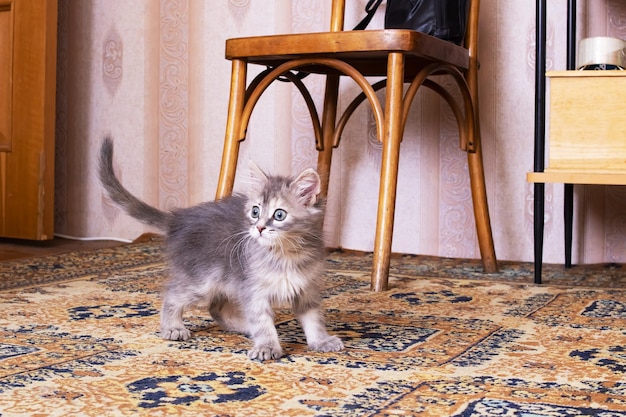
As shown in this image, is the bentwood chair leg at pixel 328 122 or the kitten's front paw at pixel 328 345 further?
the bentwood chair leg at pixel 328 122

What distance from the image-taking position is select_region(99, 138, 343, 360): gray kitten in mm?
1334

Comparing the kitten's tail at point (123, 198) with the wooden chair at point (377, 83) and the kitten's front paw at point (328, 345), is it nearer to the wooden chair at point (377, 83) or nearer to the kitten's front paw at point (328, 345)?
the kitten's front paw at point (328, 345)

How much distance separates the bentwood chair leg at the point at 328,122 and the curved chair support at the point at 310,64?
1.12 feet

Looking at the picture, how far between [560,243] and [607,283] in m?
0.46

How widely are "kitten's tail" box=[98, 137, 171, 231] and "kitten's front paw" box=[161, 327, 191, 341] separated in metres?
0.21

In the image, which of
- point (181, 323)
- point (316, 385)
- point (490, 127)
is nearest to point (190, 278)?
point (181, 323)

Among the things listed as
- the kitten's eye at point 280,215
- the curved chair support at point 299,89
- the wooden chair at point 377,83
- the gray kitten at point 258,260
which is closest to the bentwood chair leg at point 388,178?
the wooden chair at point 377,83

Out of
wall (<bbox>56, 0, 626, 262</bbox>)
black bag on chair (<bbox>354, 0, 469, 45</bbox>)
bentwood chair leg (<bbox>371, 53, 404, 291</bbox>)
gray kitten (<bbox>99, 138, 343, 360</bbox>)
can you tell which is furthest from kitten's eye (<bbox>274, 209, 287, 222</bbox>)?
wall (<bbox>56, 0, 626, 262</bbox>)

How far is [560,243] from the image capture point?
2.59 m

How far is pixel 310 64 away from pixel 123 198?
2.44 ft

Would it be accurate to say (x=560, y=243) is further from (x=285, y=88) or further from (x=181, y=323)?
(x=181, y=323)

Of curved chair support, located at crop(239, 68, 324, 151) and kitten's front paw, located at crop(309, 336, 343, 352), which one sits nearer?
kitten's front paw, located at crop(309, 336, 343, 352)

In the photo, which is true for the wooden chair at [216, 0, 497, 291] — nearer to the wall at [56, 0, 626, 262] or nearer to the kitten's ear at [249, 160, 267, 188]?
the wall at [56, 0, 626, 262]

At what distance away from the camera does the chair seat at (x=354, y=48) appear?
6.40 ft
